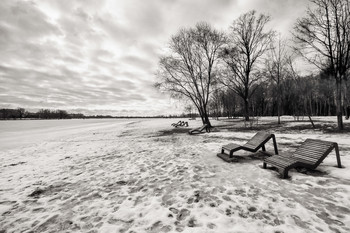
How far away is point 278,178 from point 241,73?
2057cm

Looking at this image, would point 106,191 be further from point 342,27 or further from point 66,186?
point 342,27

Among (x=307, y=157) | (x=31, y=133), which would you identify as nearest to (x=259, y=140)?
(x=307, y=157)

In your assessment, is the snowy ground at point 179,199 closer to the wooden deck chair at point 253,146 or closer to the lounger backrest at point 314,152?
the lounger backrest at point 314,152

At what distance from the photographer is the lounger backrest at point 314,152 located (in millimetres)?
4031

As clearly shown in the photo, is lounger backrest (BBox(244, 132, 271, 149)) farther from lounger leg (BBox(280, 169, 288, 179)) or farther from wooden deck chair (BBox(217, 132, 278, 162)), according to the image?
lounger leg (BBox(280, 169, 288, 179))

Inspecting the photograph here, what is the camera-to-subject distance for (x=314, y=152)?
430 cm

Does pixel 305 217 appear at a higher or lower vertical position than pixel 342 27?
lower

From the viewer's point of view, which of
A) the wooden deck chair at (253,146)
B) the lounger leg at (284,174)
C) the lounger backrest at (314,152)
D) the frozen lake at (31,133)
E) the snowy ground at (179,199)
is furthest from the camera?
the frozen lake at (31,133)

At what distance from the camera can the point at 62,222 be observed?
2.60 meters

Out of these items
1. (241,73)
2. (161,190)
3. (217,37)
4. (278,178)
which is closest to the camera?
(161,190)

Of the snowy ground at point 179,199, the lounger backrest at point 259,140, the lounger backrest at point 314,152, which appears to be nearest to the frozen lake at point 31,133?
the snowy ground at point 179,199

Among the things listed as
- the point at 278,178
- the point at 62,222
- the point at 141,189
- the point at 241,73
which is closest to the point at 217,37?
the point at 241,73

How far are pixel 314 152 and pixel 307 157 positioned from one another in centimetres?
23

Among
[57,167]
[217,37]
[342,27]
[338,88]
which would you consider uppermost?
[217,37]
